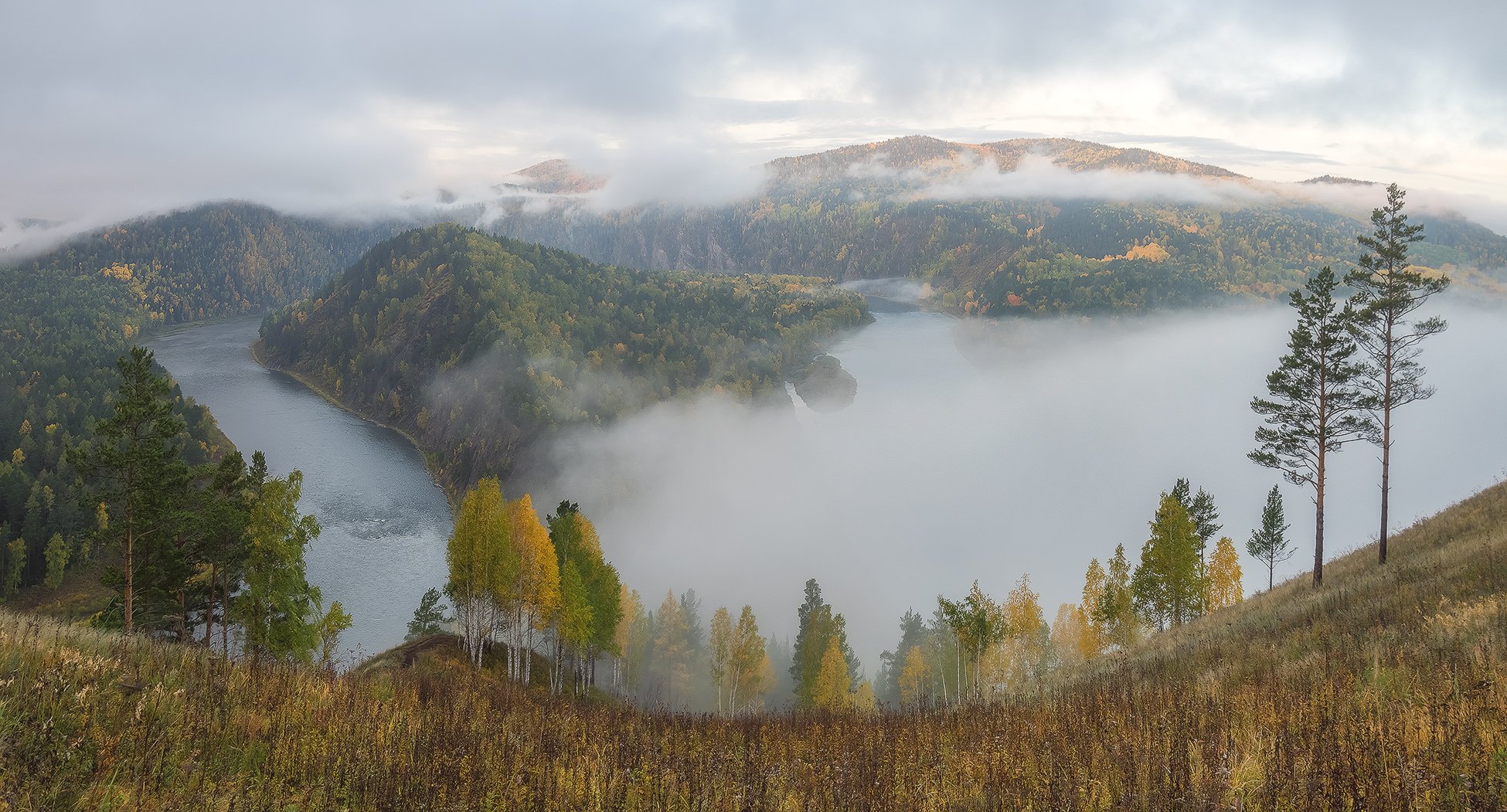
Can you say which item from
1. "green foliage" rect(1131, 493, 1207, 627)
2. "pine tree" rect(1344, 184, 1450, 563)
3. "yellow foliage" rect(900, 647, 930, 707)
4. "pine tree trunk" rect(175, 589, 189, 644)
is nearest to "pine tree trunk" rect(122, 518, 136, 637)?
Result: "pine tree trunk" rect(175, 589, 189, 644)

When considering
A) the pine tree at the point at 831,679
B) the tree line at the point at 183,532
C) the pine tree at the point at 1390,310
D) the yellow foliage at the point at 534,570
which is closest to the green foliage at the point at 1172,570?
the pine tree at the point at 1390,310

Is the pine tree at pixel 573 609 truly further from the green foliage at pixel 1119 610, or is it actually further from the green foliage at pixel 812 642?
the green foliage at pixel 1119 610

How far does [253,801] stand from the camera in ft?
17.6

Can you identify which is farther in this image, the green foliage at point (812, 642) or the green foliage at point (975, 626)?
the green foliage at point (812, 642)

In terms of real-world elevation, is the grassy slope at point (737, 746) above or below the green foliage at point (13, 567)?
above

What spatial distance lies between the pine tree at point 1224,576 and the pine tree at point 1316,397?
31622mm

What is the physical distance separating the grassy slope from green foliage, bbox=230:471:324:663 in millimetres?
21815

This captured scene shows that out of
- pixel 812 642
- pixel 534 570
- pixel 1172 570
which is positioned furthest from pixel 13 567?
pixel 1172 570

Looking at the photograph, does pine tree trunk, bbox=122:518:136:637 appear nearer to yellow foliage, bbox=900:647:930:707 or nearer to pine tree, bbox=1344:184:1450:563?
pine tree, bbox=1344:184:1450:563

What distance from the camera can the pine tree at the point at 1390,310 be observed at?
27.4 meters

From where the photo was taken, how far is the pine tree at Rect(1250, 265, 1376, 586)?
2967cm

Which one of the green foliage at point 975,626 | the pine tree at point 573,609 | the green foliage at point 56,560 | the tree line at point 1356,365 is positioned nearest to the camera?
the tree line at point 1356,365

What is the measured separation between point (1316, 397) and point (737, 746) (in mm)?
31881

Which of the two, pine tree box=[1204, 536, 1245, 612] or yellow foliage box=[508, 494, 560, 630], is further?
pine tree box=[1204, 536, 1245, 612]
